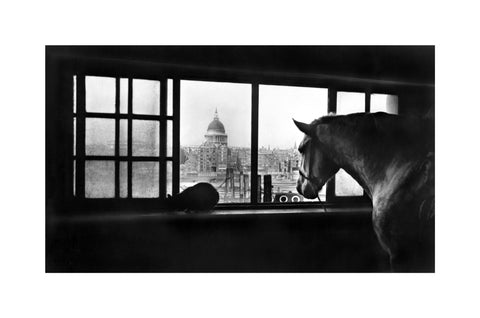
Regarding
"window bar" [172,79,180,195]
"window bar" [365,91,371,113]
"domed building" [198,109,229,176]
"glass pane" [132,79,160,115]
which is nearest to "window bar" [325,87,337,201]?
"window bar" [365,91,371,113]

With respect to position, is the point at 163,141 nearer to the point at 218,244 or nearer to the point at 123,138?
the point at 123,138

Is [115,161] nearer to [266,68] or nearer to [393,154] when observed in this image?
[266,68]

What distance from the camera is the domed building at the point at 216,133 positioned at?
2307 mm

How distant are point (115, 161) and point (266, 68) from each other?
3.48 feet

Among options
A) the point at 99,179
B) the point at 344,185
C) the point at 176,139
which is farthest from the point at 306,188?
the point at 99,179

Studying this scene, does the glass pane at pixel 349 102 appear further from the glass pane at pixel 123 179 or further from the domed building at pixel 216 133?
the glass pane at pixel 123 179

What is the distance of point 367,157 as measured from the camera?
6.86 ft

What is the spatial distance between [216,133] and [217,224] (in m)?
0.55

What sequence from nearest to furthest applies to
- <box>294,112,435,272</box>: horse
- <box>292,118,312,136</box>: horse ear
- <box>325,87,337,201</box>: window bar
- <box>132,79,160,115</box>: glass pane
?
<box>294,112,435,272</box>: horse → <box>292,118,312,136</box>: horse ear → <box>132,79,160,115</box>: glass pane → <box>325,87,337,201</box>: window bar

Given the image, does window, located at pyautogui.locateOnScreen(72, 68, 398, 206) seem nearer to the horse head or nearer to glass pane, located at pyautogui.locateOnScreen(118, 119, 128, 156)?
glass pane, located at pyautogui.locateOnScreen(118, 119, 128, 156)

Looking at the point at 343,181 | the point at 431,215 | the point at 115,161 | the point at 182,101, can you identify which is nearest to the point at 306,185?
the point at 343,181

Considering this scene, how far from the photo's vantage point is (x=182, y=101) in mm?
2318

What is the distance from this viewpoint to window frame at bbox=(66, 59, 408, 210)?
2215 millimetres

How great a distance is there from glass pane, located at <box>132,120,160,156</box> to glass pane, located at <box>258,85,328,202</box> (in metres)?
0.63
